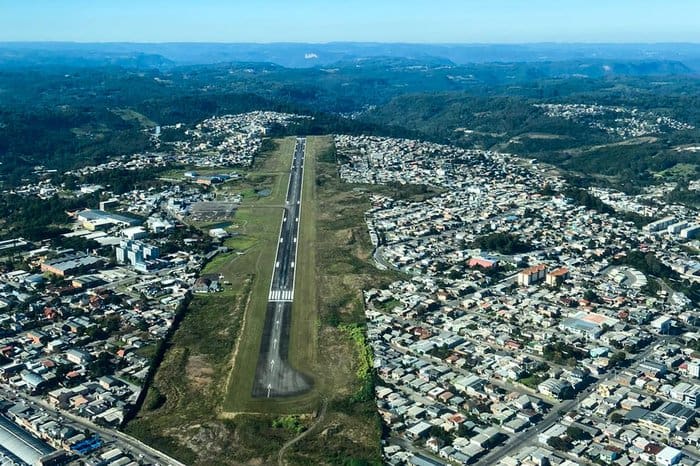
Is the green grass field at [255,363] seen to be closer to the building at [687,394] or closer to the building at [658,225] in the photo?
the building at [687,394]

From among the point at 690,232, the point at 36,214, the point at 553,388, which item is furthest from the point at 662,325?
the point at 36,214

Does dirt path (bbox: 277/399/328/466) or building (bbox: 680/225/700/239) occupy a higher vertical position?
dirt path (bbox: 277/399/328/466)

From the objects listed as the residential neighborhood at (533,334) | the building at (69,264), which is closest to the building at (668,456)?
the residential neighborhood at (533,334)

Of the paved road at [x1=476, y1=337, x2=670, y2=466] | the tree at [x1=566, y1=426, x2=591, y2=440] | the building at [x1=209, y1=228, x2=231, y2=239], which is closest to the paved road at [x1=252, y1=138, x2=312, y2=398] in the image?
the building at [x1=209, y1=228, x2=231, y2=239]

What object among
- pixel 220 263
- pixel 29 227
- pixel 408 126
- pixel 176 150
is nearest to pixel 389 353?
pixel 220 263

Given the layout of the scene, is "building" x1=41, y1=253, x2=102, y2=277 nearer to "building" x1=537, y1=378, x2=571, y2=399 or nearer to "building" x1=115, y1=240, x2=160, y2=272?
"building" x1=115, y1=240, x2=160, y2=272
